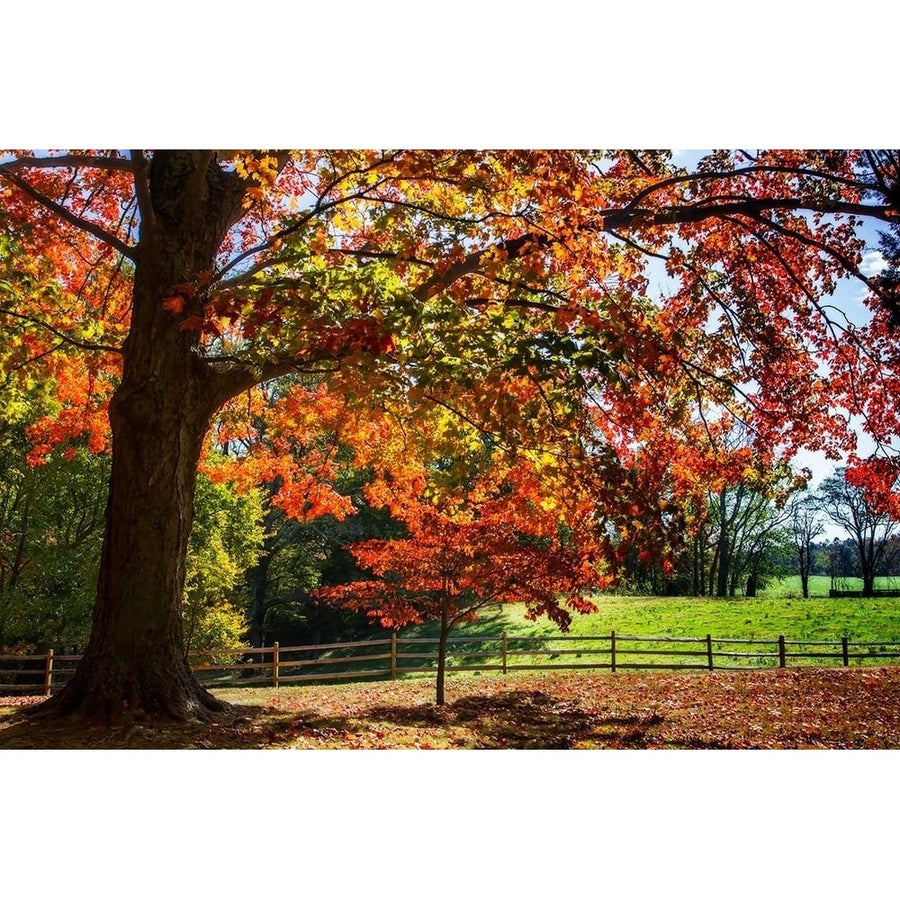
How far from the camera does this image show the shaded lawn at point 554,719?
4.68 m

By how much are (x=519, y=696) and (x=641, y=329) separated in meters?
4.28

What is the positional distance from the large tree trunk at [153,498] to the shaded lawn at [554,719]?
28 centimetres

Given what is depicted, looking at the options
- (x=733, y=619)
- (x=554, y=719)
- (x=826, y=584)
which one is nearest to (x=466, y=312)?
(x=826, y=584)

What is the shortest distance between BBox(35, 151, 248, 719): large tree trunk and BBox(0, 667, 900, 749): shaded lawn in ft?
0.90

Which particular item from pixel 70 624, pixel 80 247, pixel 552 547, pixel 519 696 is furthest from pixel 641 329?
pixel 70 624

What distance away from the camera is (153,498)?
504cm

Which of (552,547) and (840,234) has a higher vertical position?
(840,234)

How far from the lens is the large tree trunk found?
4883 millimetres

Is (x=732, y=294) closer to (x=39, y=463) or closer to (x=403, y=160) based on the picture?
(x=403, y=160)

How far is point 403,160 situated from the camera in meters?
4.84

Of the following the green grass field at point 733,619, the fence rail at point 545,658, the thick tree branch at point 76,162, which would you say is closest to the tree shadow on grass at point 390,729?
the green grass field at point 733,619

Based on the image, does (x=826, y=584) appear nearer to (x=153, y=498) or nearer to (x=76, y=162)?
(x=153, y=498)

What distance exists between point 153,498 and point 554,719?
3778 millimetres
